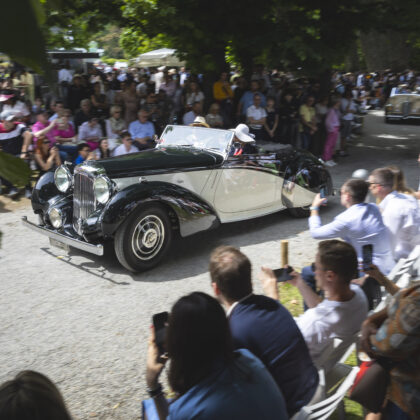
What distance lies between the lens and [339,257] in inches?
116

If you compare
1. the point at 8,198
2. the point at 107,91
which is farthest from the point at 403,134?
the point at 8,198

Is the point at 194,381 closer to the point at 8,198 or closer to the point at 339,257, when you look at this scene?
the point at 339,257

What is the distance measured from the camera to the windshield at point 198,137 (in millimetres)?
7113

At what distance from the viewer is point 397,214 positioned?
440 centimetres

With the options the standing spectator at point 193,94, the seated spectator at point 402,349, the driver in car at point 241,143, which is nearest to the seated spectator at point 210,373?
the seated spectator at point 402,349

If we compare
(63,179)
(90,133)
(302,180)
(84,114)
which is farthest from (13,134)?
(302,180)

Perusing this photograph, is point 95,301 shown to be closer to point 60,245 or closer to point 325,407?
point 60,245

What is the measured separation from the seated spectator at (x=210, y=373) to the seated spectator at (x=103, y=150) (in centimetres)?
703

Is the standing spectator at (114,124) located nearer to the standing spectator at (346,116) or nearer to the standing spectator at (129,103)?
the standing spectator at (129,103)

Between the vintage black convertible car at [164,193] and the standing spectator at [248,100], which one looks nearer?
the vintage black convertible car at [164,193]

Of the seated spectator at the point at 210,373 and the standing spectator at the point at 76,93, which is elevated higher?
the standing spectator at the point at 76,93

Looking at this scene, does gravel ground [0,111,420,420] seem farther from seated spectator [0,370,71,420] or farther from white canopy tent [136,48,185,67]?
white canopy tent [136,48,185,67]

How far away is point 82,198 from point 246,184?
245cm

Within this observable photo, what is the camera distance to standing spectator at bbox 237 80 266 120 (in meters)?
11.1
